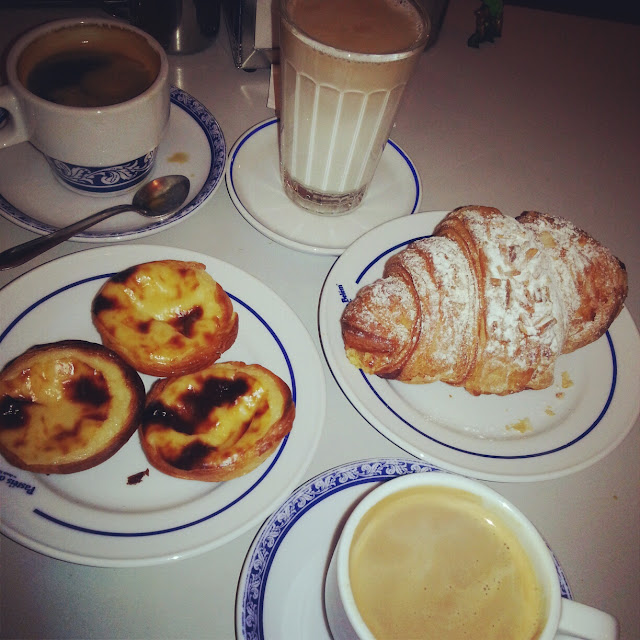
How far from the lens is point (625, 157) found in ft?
5.39

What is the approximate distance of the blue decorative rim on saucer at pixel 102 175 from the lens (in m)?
1.06

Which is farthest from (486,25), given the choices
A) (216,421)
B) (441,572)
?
(441,572)

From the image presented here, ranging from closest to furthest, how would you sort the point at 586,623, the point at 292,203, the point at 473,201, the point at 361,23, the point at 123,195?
the point at 586,623 → the point at 361,23 → the point at 123,195 → the point at 292,203 → the point at 473,201

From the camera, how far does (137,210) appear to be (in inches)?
43.3

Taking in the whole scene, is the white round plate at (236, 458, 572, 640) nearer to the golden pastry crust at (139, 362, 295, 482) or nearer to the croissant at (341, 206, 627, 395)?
the golden pastry crust at (139, 362, 295, 482)

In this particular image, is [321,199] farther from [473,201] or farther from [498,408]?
[498,408]

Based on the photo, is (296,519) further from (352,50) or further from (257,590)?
(352,50)

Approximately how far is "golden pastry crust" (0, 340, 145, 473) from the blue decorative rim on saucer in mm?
410

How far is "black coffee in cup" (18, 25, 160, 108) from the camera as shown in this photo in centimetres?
104

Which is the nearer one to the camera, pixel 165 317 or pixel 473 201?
pixel 165 317

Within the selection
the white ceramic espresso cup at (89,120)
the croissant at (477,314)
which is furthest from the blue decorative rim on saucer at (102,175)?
the croissant at (477,314)

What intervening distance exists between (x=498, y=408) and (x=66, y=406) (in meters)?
0.81

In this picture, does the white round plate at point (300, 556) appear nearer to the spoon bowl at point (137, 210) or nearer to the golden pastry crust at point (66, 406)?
the golden pastry crust at point (66, 406)

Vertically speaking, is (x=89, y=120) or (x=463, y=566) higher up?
(x=89, y=120)
